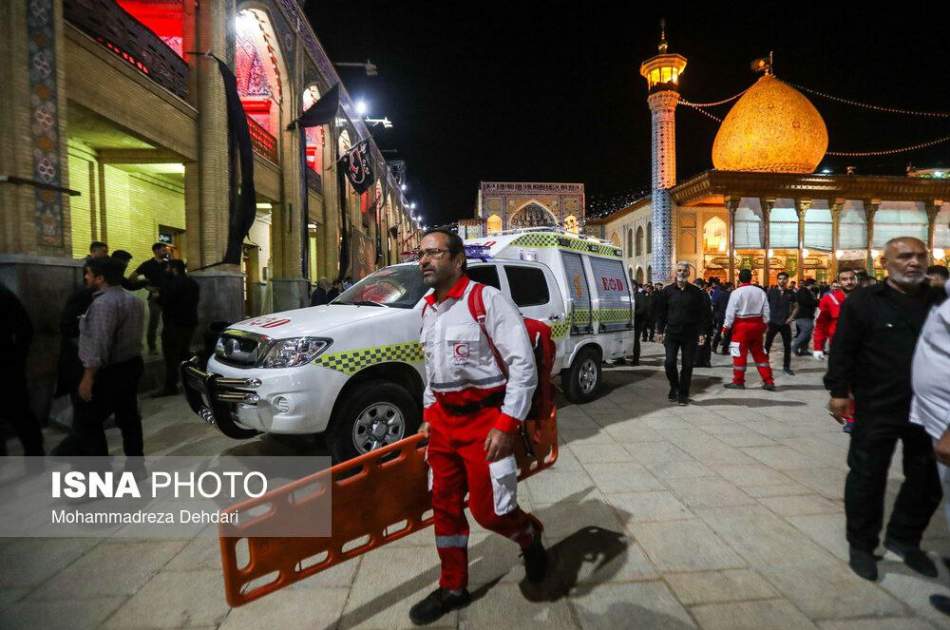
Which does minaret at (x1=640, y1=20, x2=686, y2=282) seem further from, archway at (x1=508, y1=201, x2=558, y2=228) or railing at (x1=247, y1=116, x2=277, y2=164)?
archway at (x1=508, y1=201, x2=558, y2=228)

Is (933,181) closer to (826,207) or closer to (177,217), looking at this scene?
(826,207)

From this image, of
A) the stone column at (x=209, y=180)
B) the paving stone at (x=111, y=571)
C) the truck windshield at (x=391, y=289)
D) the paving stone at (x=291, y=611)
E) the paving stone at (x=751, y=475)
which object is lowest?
the paving stone at (x=111, y=571)

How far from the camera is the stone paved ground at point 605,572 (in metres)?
2.54

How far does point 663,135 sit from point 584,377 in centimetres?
2998

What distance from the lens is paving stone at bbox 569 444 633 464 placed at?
4.86 metres

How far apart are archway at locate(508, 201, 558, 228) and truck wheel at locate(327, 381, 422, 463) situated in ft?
181

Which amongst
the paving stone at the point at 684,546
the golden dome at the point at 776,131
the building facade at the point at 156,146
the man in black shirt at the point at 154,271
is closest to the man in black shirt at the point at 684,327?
the paving stone at the point at 684,546

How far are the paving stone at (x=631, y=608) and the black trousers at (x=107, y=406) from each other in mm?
3832

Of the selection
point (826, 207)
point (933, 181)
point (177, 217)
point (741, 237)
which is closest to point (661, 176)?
point (741, 237)

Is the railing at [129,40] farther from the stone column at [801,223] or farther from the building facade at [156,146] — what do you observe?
the stone column at [801,223]

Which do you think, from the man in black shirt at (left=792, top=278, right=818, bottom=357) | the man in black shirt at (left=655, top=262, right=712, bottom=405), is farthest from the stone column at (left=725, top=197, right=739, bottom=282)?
the man in black shirt at (left=655, top=262, right=712, bottom=405)

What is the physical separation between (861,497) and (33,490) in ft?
19.8

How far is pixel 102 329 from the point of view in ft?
12.9

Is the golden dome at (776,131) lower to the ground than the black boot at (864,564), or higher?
higher
